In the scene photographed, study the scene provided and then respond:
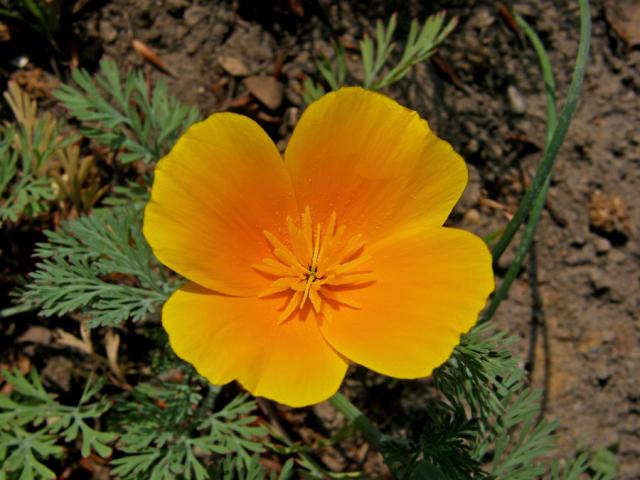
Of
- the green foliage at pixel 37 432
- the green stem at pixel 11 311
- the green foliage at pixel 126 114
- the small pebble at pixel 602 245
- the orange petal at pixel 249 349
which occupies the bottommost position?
the green foliage at pixel 37 432

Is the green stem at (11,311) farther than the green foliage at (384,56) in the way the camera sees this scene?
No

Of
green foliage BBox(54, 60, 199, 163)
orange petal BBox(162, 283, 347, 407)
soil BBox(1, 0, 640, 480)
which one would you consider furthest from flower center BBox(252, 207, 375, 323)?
soil BBox(1, 0, 640, 480)

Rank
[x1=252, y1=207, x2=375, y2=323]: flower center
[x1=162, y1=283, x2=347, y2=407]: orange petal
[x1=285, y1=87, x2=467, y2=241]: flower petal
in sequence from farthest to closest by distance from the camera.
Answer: [x1=252, y1=207, x2=375, y2=323]: flower center, [x1=285, y1=87, x2=467, y2=241]: flower petal, [x1=162, y1=283, x2=347, y2=407]: orange petal

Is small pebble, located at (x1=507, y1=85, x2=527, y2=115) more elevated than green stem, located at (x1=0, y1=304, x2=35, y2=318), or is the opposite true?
small pebble, located at (x1=507, y1=85, x2=527, y2=115)

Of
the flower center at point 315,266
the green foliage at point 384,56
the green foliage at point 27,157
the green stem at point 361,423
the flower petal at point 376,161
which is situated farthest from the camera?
the green foliage at point 384,56

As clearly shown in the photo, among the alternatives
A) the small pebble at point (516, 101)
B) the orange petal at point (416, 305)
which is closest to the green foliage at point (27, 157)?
the orange petal at point (416, 305)

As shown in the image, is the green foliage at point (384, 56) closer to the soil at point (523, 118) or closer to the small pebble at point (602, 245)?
the soil at point (523, 118)

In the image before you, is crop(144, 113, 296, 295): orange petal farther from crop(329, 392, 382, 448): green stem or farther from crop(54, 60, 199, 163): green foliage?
crop(54, 60, 199, 163): green foliage

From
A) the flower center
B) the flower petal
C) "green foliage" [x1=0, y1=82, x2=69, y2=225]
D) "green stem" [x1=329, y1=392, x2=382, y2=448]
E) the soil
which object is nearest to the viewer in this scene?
the flower petal
